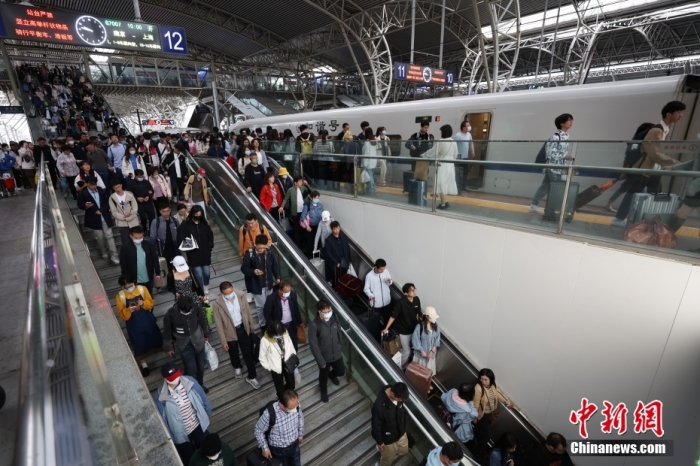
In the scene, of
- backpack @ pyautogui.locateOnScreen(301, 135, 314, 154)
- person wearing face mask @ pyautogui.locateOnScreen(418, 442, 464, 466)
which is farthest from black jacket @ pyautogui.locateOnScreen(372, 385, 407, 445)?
backpack @ pyautogui.locateOnScreen(301, 135, 314, 154)

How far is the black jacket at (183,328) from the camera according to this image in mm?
4070

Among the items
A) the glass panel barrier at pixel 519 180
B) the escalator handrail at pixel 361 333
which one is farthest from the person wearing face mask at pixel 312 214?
the glass panel barrier at pixel 519 180

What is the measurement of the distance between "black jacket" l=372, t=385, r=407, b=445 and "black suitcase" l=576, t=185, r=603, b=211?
374 centimetres

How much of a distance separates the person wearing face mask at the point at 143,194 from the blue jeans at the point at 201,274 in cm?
153

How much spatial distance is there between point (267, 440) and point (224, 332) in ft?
4.84

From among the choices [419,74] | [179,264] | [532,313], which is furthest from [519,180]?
[419,74]

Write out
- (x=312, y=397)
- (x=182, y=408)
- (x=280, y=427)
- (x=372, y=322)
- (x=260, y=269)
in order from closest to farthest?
(x=182, y=408) < (x=280, y=427) < (x=312, y=397) < (x=260, y=269) < (x=372, y=322)

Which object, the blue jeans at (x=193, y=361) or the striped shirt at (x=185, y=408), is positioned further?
the blue jeans at (x=193, y=361)

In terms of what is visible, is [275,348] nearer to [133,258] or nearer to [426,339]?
[133,258]

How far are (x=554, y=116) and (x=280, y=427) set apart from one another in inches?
312

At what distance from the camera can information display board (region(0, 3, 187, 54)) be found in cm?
916

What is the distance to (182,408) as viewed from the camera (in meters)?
3.52

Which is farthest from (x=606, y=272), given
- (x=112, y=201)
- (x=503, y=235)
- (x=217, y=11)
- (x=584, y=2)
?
(x=217, y=11)

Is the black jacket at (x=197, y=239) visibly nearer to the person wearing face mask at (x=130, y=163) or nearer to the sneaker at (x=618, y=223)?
the person wearing face mask at (x=130, y=163)
